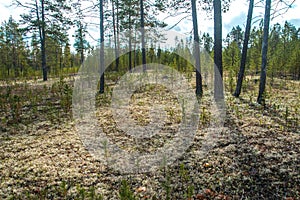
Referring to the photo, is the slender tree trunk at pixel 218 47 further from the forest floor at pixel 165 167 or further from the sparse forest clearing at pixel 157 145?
the forest floor at pixel 165 167

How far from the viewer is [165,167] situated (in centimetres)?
339

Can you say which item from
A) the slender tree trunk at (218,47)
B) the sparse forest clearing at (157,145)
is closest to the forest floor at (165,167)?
the sparse forest clearing at (157,145)

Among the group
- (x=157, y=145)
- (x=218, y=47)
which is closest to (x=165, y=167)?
(x=157, y=145)

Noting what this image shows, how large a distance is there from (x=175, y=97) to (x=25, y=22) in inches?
435

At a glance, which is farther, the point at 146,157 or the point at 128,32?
the point at 128,32

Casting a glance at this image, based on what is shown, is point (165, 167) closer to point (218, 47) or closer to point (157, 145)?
point (157, 145)

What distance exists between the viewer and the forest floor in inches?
108

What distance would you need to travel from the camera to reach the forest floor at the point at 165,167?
108 inches

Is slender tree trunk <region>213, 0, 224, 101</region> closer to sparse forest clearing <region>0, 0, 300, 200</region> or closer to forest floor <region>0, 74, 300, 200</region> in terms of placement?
sparse forest clearing <region>0, 0, 300, 200</region>

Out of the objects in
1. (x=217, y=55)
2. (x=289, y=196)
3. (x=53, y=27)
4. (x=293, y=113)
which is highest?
(x=53, y=27)

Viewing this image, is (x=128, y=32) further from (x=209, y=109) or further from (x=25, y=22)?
(x=209, y=109)

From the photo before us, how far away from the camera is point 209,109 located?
6.56 m

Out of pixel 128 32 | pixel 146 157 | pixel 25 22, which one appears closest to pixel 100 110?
pixel 146 157

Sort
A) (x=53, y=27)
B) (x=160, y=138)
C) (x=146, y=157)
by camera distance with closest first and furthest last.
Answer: (x=146, y=157)
(x=160, y=138)
(x=53, y=27)
